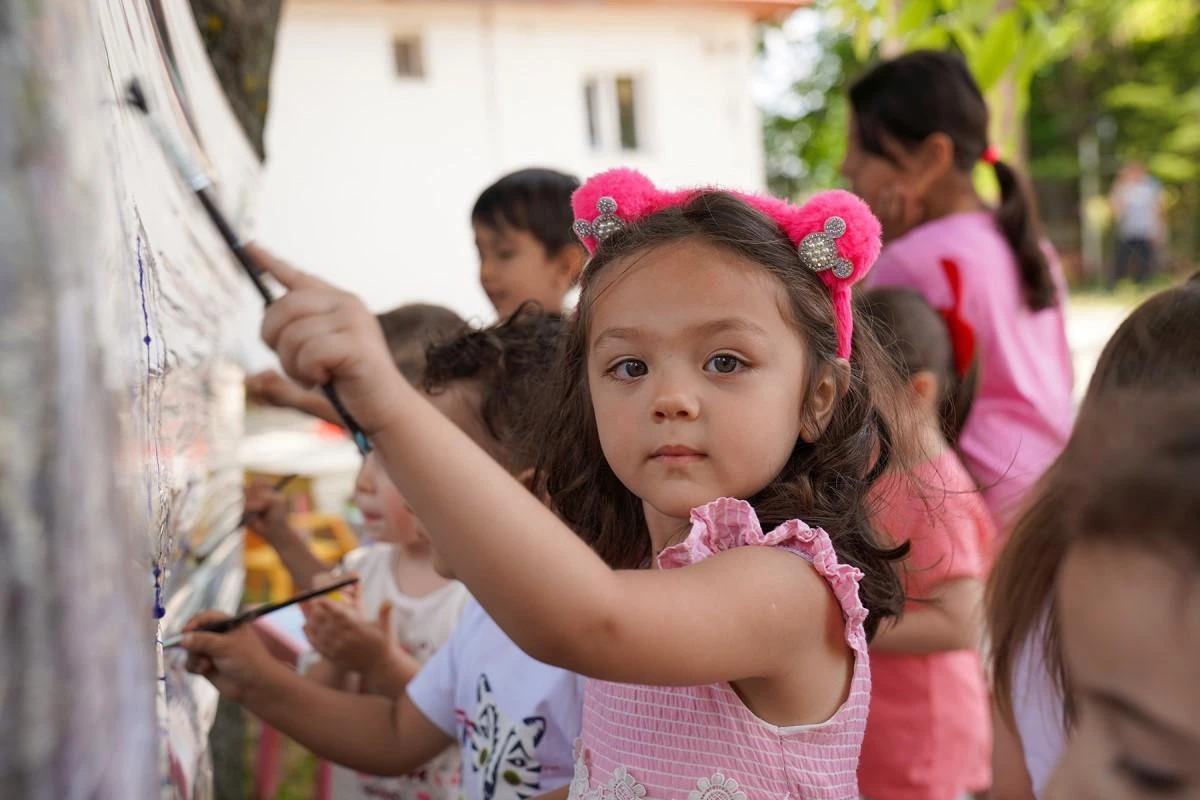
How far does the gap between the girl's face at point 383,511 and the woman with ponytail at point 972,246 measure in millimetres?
1264

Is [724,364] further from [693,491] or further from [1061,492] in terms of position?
[1061,492]

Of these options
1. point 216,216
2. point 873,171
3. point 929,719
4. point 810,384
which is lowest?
point 929,719

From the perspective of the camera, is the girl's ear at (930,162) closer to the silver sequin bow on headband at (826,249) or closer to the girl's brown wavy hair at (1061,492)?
the girl's brown wavy hair at (1061,492)

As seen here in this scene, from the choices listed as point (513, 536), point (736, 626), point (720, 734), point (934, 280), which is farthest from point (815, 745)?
point (934, 280)

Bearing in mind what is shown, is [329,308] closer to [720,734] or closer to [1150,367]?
[720,734]

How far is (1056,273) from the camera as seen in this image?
9.89ft

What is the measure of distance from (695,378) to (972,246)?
1728 millimetres

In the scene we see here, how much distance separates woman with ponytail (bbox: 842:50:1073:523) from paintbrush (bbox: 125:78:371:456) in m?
2.02

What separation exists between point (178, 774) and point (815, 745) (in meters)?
0.67

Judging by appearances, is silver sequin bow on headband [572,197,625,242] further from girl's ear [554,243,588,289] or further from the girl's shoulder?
girl's ear [554,243,588,289]

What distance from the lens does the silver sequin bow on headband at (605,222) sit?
154 centimetres

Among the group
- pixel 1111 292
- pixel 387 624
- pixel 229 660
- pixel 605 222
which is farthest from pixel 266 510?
pixel 1111 292

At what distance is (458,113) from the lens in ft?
49.0

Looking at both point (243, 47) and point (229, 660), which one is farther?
point (243, 47)
